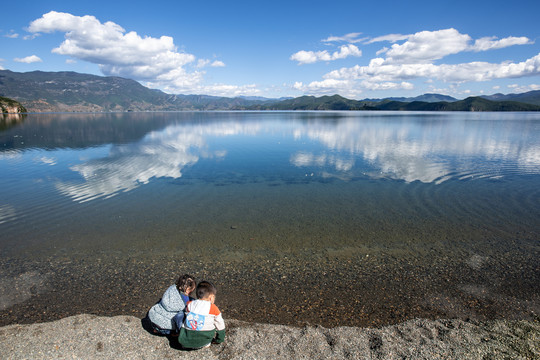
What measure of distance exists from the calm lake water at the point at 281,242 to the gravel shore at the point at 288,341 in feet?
2.84

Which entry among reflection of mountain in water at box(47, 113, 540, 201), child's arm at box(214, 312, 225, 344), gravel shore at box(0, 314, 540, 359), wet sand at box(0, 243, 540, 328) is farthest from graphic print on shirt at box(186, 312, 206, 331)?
reflection of mountain in water at box(47, 113, 540, 201)

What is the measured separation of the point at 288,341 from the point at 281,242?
293 inches

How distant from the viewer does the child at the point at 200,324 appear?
7750 mm

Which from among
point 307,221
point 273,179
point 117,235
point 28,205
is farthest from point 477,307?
point 28,205

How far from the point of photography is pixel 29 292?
444 inches

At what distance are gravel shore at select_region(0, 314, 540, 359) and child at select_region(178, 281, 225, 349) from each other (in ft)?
1.25

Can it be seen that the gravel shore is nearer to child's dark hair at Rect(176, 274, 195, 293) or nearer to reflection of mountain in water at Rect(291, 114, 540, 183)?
child's dark hair at Rect(176, 274, 195, 293)

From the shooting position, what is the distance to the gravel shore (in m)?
7.75

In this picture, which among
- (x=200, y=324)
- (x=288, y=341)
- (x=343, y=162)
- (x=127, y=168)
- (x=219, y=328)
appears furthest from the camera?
(x=343, y=162)

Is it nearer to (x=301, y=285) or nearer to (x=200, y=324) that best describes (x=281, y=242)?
(x=301, y=285)

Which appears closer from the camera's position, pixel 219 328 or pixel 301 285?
pixel 219 328

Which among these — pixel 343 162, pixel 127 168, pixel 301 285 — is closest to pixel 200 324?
pixel 301 285

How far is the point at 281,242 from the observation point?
51.7 ft

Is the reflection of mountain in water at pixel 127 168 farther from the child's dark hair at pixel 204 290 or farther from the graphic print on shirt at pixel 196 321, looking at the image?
the graphic print on shirt at pixel 196 321
